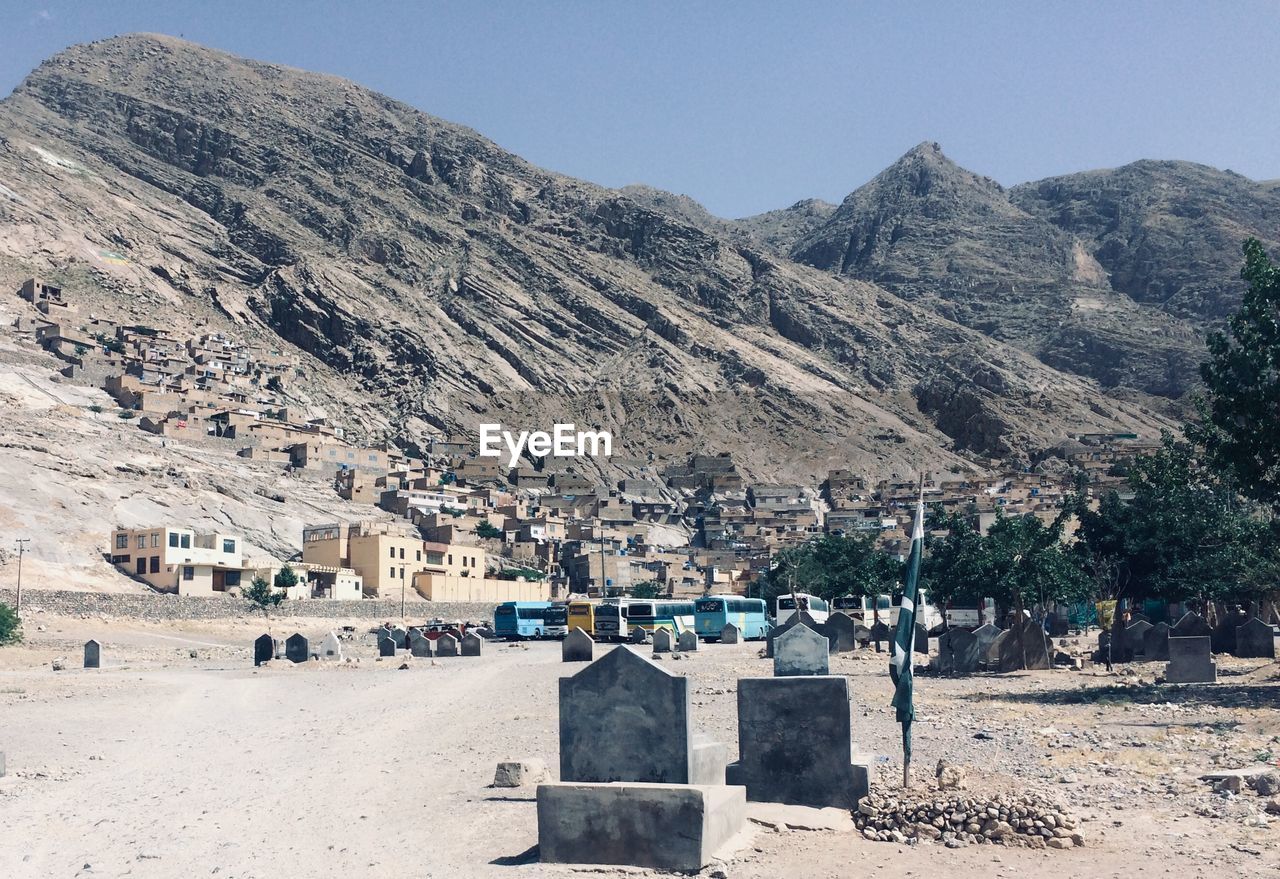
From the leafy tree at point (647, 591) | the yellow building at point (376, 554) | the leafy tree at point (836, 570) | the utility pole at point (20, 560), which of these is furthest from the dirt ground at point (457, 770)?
the leafy tree at point (647, 591)

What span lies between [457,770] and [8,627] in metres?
30.5

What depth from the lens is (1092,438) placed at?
5226 inches

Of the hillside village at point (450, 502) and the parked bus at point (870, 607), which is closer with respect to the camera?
the parked bus at point (870, 607)

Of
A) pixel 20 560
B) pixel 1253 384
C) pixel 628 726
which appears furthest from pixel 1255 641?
pixel 20 560

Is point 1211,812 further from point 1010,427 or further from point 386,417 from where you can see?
point 1010,427

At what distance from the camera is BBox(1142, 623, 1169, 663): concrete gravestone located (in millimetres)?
30859

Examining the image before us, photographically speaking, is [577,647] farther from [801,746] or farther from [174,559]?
[174,559]

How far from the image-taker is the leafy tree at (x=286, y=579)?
5925cm

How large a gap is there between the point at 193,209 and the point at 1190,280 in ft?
514

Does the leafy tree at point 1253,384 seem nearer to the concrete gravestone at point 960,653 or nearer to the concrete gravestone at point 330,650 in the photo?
the concrete gravestone at point 960,653

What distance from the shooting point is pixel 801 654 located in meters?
10.5

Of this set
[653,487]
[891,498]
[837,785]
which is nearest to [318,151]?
[653,487]

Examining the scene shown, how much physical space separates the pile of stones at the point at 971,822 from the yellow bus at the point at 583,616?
1588 inches

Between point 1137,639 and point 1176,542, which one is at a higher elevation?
point 1176,542
